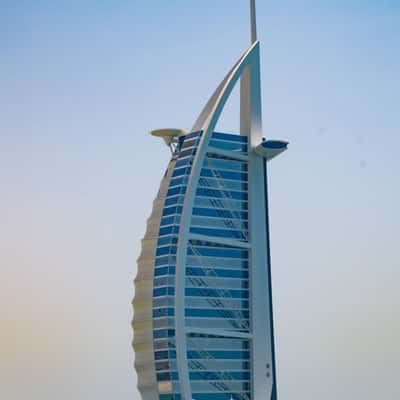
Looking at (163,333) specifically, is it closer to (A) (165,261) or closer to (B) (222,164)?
(A) (165,261)

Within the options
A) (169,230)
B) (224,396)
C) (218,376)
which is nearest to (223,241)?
(169,230)

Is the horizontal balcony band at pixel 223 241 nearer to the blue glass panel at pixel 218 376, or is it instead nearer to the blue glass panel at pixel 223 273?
the blue glass panel at pixel 223 273

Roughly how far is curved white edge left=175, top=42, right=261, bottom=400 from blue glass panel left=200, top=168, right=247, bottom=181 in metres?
1.67

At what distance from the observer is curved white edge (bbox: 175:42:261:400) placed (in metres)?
88.7

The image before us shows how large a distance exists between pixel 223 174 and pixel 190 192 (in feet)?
13.0

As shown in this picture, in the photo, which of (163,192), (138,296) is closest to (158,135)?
(163,192)

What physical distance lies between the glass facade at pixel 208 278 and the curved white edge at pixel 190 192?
1.81ft

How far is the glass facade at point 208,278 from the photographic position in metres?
90.4

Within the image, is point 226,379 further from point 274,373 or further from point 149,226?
point 149,226

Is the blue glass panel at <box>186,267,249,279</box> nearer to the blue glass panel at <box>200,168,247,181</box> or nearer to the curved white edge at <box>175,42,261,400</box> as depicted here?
the curved white edge at <box>175,42,261,400</box>

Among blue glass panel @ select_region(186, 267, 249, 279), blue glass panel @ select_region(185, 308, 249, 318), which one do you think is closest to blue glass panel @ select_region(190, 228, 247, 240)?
blue glass panel @ select_region(186, 267, 249, 279)

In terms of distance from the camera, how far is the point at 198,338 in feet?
299

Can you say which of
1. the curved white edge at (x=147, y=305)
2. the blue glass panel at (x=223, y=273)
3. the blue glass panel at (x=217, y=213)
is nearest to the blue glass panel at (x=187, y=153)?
the curved white edge at (x=147, y=305)

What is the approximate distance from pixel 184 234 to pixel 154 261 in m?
3.38
